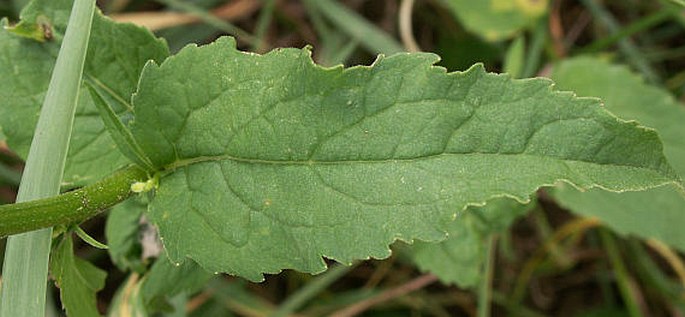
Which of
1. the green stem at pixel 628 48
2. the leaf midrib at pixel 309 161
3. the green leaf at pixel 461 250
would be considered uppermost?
the green stem at pixel 628 48

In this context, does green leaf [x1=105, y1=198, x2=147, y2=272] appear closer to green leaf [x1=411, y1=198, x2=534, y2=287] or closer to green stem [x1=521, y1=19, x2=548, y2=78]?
green leaf [x1=411, y1=198, x2=534, y2=287]

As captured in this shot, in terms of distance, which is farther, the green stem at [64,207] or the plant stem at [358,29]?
the plant stem at [358,29]

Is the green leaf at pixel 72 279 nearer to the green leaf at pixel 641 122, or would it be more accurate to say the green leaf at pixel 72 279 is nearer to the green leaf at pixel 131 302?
the green leaf at pixel 131 302

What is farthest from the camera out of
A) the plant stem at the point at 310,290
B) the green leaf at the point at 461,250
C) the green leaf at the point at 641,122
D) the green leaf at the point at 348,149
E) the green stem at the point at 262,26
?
the green stem at the point at 262,26

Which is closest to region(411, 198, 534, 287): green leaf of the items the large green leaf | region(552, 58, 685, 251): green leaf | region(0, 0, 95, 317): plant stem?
region(552, 58, 685, 251): green leaf

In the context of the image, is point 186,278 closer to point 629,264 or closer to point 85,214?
point 85,214

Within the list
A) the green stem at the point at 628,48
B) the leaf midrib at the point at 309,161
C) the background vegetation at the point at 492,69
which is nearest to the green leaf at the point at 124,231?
the leaf midrib at the point at 309,161
